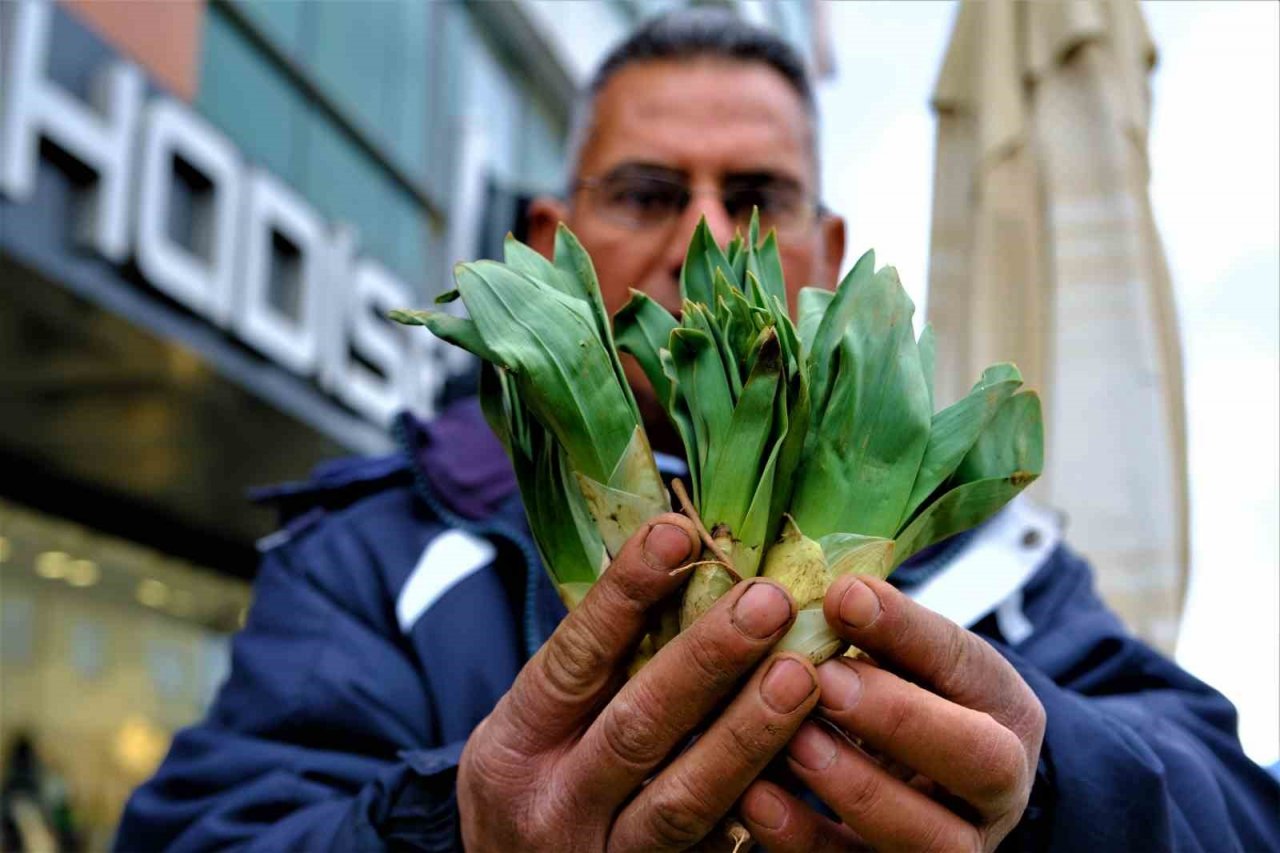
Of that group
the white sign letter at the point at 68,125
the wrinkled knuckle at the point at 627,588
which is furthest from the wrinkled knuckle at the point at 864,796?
the white sign letter at the point at 68,125

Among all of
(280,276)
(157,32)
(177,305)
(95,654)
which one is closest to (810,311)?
(177,305)

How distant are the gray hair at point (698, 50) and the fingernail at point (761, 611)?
116 centimetres

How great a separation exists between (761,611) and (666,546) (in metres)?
0.09

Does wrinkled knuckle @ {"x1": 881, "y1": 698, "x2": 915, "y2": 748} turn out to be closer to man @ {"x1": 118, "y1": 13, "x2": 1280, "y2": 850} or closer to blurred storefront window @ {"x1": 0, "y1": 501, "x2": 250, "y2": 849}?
man @ {"x1": 118, "y1": 13, "x2": 1280, "y2": 850}

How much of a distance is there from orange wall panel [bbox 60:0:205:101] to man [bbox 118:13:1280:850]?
243 inches

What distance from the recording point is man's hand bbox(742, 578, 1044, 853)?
97 centimetres

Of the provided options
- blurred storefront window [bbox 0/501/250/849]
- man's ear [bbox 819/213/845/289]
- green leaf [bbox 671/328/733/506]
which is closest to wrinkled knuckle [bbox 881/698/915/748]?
green leaf [bbox 671/328/733/506]

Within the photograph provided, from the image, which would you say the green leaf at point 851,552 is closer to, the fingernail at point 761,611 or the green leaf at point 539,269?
the fingernail at point 761,611

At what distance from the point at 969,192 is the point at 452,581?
1796mm

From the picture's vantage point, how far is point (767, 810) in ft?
3.26

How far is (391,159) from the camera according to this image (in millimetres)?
11258

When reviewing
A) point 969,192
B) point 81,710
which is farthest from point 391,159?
point 969,192

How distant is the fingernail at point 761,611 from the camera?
0.95 m

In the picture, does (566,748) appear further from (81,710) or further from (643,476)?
(81,710)
